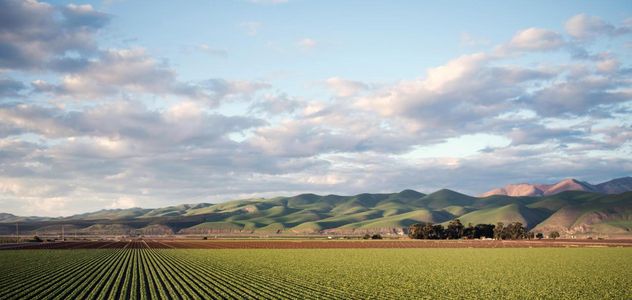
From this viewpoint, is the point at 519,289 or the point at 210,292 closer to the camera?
the point at 210,292

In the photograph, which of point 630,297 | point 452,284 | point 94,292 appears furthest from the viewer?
point 452,284

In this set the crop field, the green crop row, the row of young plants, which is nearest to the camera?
Result: the row of young plants

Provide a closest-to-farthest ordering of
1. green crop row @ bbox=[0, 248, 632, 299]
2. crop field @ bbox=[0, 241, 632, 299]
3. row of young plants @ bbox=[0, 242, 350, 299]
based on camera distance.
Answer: row of young plants @ bbox=[0, 242, 350, 299], green crop row @ bbox=[0, 248, 632, 299], crop field @ bbox=[0, 241, 632, 299]

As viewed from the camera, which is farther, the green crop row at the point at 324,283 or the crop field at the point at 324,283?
the crop field at the point at 324,283

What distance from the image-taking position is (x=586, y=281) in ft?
171

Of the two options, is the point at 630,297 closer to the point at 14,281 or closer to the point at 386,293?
the point at 386,293

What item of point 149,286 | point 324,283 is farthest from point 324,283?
point 149,286

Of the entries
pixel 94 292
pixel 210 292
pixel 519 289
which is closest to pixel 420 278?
pixel 519 289

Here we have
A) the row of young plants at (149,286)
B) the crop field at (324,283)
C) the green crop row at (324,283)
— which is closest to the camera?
the row of young plants at (149,286)

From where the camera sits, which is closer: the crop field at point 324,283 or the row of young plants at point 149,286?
the row of young plants at point 149,286

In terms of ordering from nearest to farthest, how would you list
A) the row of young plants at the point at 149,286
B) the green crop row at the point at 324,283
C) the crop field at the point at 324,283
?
the row of young plants at the point at 149,286 < the green crop row at the point at 324,283 < the crop field at the point at 324,283

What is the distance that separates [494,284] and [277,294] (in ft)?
68.4

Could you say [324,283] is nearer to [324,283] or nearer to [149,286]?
[324,283]

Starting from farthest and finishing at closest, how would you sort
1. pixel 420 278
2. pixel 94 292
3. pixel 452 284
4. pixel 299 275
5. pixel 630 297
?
pixel 299 275 → pixel 420 278 → pixel 452 284 → pixel 94 292 → pixel 630 297
